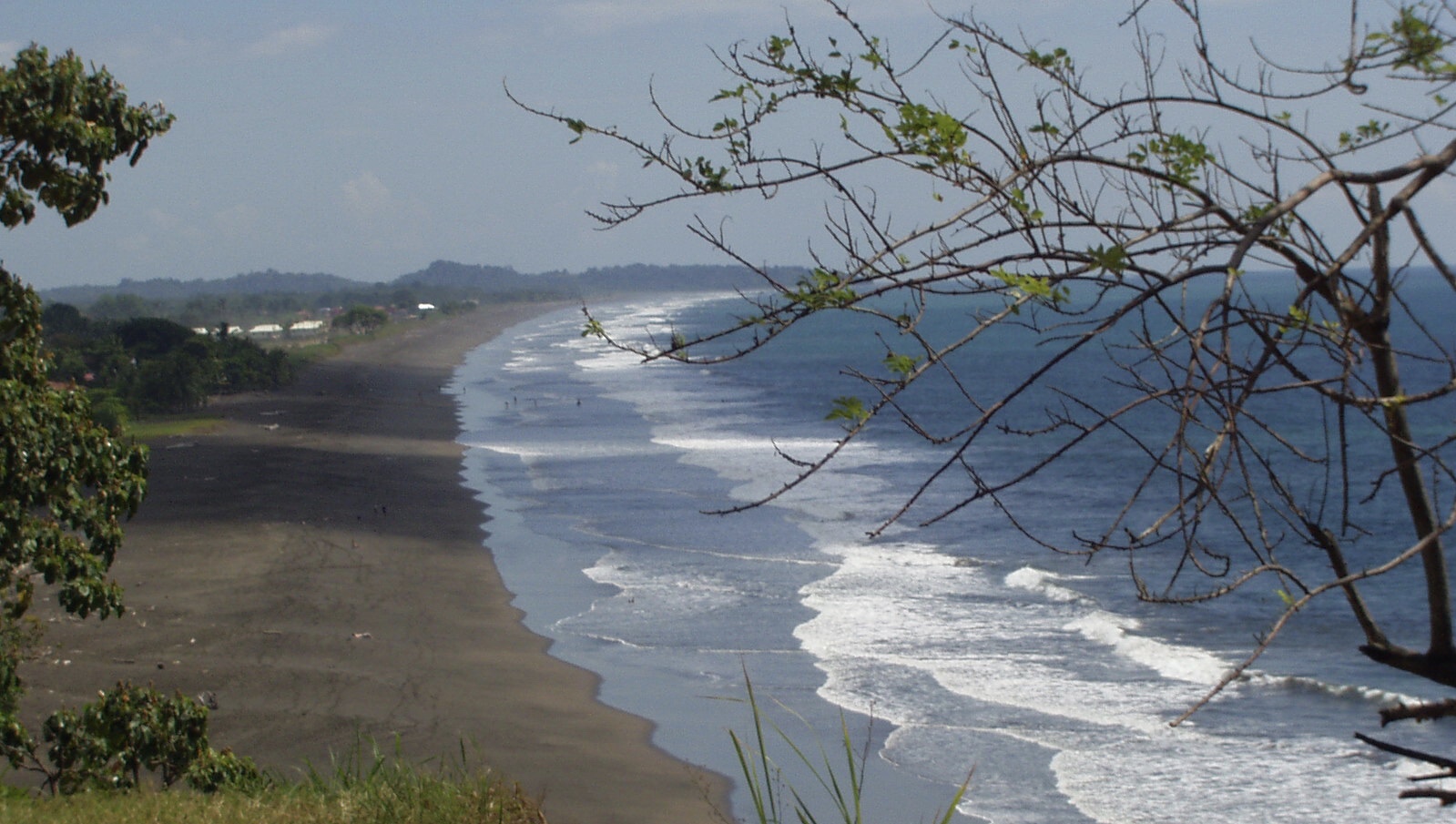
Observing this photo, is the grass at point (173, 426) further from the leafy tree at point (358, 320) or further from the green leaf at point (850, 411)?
the leafy tree at point (358, 320)

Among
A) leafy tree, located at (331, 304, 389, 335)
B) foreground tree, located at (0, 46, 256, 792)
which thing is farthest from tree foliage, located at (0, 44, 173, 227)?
leafy tree, located at (331, 304, 389, 335)

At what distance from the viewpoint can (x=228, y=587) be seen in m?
20.1

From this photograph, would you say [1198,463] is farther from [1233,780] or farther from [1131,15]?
[1233,780]

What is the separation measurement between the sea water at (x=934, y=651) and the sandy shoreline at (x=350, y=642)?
75 cm

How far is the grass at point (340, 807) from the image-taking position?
6551 mm

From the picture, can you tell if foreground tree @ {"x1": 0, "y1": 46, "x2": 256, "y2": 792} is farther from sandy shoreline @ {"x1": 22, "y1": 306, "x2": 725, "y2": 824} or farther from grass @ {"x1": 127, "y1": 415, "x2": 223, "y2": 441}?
grass @ {"x1": 127, "y1": 415, "x2": 223, "y2": 441}

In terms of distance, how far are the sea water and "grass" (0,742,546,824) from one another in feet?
5.32

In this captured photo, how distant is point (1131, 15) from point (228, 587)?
1921 centimetres

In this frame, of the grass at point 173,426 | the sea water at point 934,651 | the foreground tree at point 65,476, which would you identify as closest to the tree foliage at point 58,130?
the foreground tree at point 65,476

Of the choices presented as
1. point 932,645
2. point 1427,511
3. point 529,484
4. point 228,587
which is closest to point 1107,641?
point 932,645

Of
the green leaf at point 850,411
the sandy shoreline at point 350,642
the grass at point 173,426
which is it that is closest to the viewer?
the green leaf at point 850,411

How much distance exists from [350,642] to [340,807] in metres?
11.2

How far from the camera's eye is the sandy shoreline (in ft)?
43.2

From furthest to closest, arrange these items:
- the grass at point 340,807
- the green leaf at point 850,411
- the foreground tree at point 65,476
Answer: the foreground tree at point 65,476 → the grass at point 340,807 → the green leaf at point 850,411
